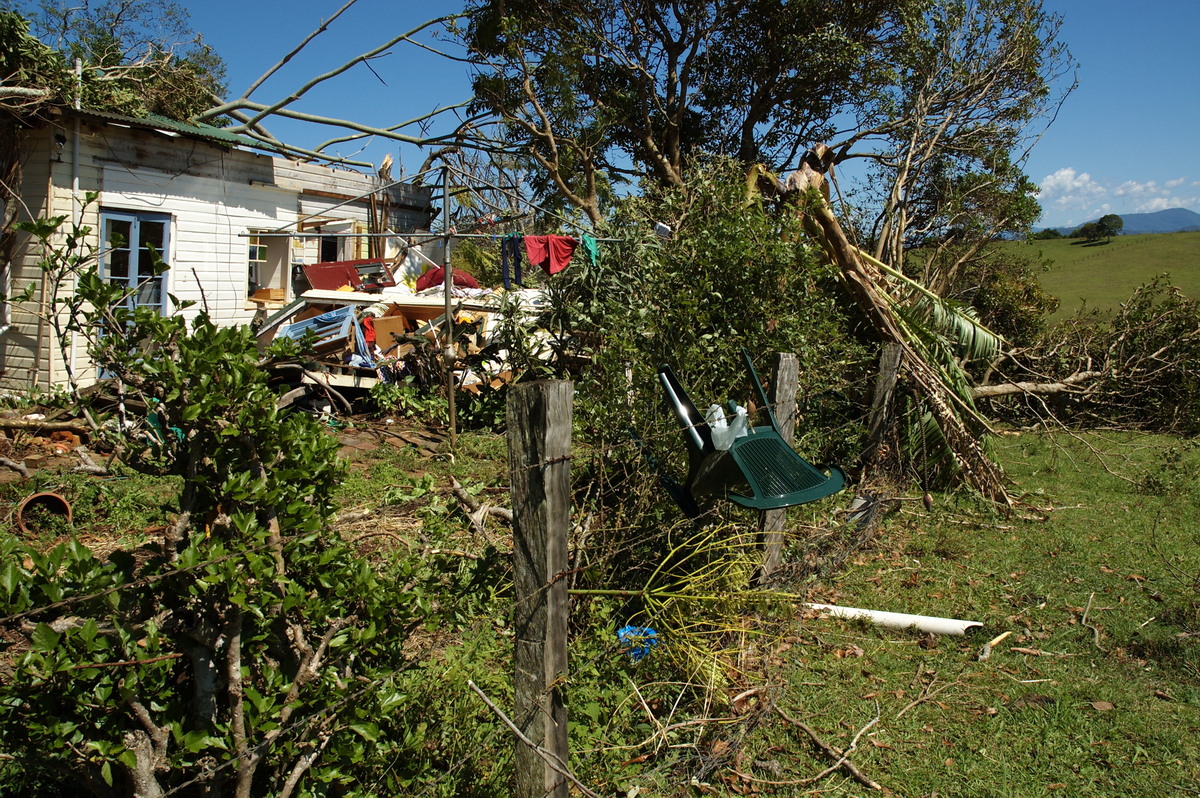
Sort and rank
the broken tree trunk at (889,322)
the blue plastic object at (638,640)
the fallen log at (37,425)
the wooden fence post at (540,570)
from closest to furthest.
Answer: the wooden fence post at (540,570) < the blue plastic object at (638,640) < the fallen log at (37,425) < the broken tree trunk at (889,322)

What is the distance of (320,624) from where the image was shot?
248 cm

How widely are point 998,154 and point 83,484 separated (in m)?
16.6

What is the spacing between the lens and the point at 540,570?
8.12 feet

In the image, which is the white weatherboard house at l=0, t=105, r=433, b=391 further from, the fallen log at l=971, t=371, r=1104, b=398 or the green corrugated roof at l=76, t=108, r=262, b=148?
the fallen log at l=971, t=371, r=1104, b=398

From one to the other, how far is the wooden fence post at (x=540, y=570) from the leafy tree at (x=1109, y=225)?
40404mm

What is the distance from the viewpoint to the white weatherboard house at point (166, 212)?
9.27 meters

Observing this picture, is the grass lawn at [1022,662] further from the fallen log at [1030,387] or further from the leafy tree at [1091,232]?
the leafy tree at [1091,232]

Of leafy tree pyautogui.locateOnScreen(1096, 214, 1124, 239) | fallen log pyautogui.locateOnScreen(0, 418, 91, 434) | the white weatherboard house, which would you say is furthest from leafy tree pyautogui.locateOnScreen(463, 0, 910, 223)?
leafy tree pyautogui.locateOnScreen(1096, 214, 1124, 239)

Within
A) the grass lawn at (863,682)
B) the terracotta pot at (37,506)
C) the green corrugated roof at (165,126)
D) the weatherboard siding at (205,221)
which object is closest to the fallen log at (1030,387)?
the grass lawn at (863,682)

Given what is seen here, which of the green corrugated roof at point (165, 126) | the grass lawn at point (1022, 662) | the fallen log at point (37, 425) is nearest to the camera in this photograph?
the grass lawn at point (1022, 662)

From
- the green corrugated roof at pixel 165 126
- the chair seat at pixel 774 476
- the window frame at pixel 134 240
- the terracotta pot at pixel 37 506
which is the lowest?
the terracotta pot at pixel 37 506

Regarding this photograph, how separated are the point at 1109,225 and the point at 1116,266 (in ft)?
34.3

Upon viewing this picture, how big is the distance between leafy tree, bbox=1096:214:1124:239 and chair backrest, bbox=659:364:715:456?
38.6 m

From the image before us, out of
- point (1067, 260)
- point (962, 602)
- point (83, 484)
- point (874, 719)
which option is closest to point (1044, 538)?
point (962, 602)
